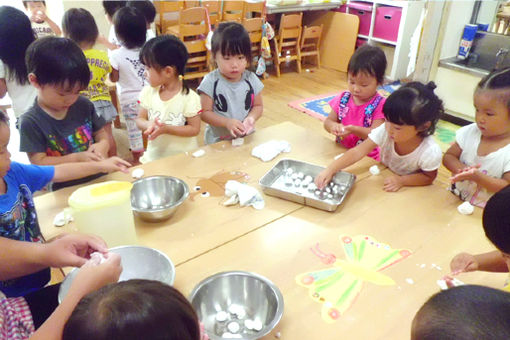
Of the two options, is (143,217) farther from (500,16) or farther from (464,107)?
(500,16)

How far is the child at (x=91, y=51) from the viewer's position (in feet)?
7.23

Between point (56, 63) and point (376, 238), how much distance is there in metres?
1.16

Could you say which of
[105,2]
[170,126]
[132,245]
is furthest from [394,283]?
[105,2]

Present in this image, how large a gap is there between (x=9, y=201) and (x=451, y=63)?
3.50 metres

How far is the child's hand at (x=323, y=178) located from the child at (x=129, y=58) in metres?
1.40

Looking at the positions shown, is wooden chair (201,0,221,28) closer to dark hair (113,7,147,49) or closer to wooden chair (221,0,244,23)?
wooden chair (221,0,244,23)

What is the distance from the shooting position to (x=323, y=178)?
1.38m

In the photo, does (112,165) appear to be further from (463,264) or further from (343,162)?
(463,264)

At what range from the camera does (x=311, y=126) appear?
348 cm

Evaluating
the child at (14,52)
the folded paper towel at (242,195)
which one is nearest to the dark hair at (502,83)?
the folded paper towel at (242,195)

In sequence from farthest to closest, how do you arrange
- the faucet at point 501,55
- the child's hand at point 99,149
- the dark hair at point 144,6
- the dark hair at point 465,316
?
the faucet at point 501,55 → the dark hair at point 144,6 → the child's hand at point 99,149 → the dark hair at point 465,316

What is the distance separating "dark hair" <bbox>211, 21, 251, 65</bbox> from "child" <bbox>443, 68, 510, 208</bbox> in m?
0.96

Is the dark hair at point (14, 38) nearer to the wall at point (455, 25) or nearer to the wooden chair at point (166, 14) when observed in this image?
the wooden chair at point (166, 14)

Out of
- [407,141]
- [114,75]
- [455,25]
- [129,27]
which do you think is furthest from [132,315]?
[455,25]
